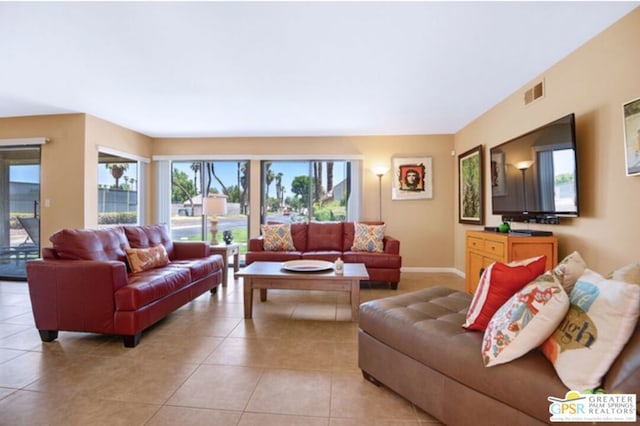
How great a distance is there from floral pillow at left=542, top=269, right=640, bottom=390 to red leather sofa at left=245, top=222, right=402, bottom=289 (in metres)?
2.89

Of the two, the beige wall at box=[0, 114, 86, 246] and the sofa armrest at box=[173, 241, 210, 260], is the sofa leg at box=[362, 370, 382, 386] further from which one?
the beige wall at box=[0, 114, 86, 246]

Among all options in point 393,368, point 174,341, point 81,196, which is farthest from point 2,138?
point 393,368

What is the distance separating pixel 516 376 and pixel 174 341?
2393mm

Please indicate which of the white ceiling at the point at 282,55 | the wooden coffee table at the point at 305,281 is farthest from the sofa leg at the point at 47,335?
the white ceiling at the point at 282,55

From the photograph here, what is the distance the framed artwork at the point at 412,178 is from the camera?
521 centimetres

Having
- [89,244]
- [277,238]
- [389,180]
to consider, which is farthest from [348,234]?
[89,244]

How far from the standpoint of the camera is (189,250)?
3.80 metres

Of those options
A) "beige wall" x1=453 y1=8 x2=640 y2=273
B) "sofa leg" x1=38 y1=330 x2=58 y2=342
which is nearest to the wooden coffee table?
"sofa leg" x1=38 y1=330 x2=58 y2=342

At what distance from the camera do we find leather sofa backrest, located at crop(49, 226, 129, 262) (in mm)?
2527

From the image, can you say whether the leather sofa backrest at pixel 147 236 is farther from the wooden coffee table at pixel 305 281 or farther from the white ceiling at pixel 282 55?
the white ceiling at pixel 282 55

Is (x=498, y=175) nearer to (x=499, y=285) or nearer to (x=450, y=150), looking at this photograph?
(x=450, y=150)

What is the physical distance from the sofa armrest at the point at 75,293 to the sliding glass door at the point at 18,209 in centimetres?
277

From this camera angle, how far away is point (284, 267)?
3.19m

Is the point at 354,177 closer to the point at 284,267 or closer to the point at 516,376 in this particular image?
the point at 284,267
